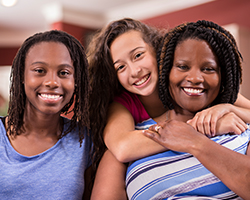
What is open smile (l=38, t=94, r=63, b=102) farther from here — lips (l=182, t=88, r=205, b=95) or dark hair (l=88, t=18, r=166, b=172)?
lips (l=182, t=88, r=205, b=95)

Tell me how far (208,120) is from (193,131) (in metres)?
0.08

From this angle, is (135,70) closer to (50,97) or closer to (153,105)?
(153,105)

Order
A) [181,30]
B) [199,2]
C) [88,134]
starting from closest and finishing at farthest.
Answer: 1. [181,30]
2. [88,134]
3. [199,2]

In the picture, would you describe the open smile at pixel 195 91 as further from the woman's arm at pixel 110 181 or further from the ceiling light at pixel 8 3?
the ceiling light at pixel 8 3

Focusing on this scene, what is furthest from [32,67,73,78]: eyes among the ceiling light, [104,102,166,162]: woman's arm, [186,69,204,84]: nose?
the ceiling light

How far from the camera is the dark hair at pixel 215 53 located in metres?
1.26

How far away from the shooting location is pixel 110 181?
134cm

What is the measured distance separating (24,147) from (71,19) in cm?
484

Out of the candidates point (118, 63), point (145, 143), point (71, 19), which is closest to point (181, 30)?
point (118, 63)

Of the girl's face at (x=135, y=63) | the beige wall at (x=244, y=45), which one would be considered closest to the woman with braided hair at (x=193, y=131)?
the girl's face at (x=135, y=63)

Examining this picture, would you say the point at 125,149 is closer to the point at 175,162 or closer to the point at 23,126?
the point at 175,162

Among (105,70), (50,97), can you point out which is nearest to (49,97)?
(50,97)

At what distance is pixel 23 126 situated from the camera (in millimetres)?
1427

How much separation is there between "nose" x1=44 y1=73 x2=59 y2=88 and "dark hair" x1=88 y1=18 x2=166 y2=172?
0.29 metres
